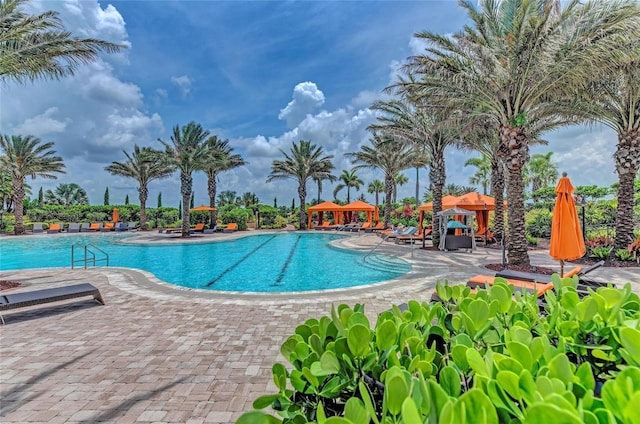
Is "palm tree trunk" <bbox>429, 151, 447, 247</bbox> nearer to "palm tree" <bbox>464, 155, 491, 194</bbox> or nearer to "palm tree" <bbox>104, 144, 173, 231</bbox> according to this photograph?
"palm tree" <bbox>464, 155, 491, 194</bbox>

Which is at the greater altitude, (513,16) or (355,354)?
(513,16)

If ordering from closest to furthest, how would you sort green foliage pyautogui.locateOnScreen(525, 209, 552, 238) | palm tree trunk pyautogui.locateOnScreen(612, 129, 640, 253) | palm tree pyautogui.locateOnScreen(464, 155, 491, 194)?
palm tree trunk pyautogui.locateOnScreen(612, 129, 640, 253)
green foliage pyautogui.locateOnScreen(525, 209, 552, 238)
palm tree pyautogui.locateOnScreen(464, 155, 491, 194)

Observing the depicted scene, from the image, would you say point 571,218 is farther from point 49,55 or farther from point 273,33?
point 49,55

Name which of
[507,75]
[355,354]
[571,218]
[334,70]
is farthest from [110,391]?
[334,70]

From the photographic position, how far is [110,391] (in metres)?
3.38

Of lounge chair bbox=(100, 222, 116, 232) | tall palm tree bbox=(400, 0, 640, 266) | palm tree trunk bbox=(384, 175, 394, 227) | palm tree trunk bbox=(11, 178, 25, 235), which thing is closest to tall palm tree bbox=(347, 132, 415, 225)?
palm tree trunk bbox=(384, 175, 394, 227)

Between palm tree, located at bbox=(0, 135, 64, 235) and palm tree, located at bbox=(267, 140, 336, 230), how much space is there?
65.8ft

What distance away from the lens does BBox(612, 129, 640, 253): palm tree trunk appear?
10.9 meters

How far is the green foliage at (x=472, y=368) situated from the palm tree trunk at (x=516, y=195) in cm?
928

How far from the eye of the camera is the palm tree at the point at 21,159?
25.5m

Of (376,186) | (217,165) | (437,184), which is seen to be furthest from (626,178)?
(376,186)

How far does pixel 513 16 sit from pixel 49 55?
13.4m

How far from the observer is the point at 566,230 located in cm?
600

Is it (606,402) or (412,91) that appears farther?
(412,91)
